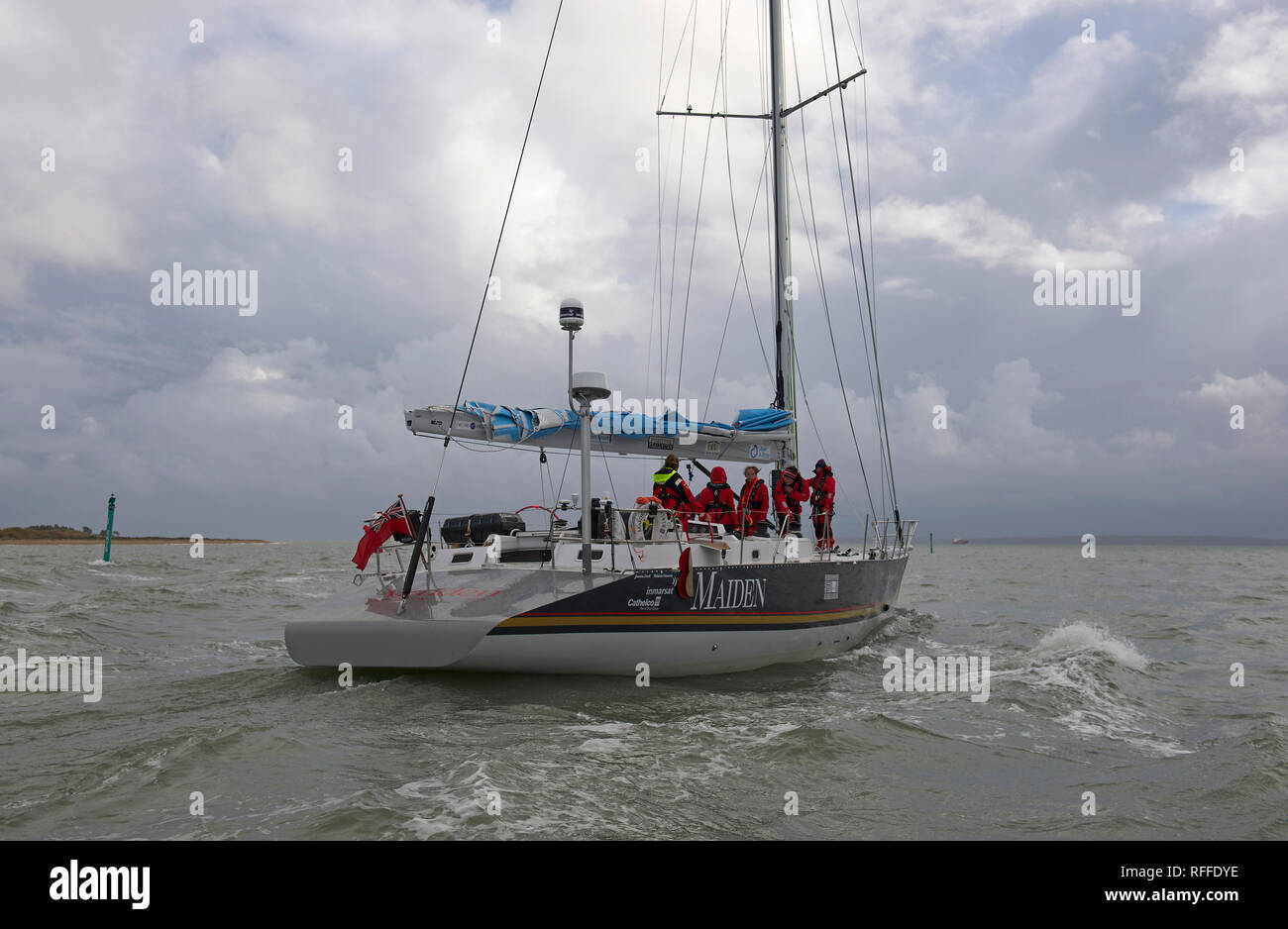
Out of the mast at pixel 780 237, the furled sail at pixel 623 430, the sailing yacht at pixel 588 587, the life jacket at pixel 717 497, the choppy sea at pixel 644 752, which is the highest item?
the mast at pixel 780 237

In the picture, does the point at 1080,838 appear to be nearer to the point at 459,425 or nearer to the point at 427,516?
the point at 427,516

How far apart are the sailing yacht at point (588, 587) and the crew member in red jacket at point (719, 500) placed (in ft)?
0.70

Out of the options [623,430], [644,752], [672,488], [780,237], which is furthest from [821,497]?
[644,752]

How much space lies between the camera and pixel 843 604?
9.77 metres

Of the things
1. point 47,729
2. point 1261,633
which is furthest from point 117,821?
point 1261,633

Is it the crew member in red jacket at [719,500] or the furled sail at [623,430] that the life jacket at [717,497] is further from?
the furled sail at [623,430]

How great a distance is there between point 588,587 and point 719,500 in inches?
132

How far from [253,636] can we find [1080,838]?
1065 centimetres

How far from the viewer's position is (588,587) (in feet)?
23.5

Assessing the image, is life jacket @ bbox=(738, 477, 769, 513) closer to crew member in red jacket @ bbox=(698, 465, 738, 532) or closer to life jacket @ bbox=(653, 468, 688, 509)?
crew member in red jacket @ bbox=(698, 465, 738, 532)

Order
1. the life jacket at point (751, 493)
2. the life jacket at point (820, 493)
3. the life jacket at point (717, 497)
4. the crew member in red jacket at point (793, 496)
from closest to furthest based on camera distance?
the life jacket at point (717, 497)
the life jacket at point (751, 493)
the life jacket at point (820, 493)
the crew member in red jacket at point (793, 496)

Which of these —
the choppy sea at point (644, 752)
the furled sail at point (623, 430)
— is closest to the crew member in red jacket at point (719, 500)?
the furled sail at point (623, 430)

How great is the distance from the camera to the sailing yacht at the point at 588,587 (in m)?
6.91

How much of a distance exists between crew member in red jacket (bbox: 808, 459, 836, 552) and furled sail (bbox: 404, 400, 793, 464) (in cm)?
104
